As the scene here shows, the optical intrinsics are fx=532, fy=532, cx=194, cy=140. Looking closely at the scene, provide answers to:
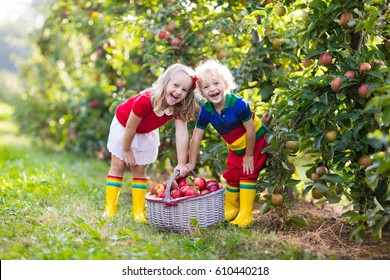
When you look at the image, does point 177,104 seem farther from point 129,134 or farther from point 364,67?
point 364,67

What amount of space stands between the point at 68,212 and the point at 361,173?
6.34ft

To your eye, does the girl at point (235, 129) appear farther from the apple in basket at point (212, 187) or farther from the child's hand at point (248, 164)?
the apple in basket at point (212, 187)

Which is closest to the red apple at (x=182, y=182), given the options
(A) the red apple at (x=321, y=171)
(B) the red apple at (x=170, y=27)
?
(A) the red apple at (x=321, y=171)

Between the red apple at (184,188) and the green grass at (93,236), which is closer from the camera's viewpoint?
the green grass at (93,236)

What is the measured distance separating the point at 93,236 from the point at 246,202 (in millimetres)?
1113

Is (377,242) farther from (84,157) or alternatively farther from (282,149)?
(84,157)

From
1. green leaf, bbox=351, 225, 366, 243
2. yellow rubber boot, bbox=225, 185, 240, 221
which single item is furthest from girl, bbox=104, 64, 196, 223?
green leaf, bbox=351, 225, 366, 243

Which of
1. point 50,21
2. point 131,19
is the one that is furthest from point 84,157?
point 131,19

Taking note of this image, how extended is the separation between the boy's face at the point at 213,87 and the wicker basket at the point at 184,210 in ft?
1.77

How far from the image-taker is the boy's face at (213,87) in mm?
3418

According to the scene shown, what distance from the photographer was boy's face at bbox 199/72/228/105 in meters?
3.42

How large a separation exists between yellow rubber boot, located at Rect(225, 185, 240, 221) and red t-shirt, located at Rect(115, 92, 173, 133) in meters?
0.68

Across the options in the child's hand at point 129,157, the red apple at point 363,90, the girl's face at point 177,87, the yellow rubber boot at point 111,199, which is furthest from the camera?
the yellow rubber boot at point 111,199

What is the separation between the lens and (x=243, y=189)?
11.9 feet
